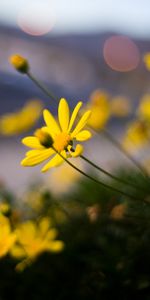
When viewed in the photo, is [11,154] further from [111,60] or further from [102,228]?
[111,60]

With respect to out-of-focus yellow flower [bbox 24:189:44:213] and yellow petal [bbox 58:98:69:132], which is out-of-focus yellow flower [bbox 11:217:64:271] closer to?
yellow petal [bbox 58:98:69:132]

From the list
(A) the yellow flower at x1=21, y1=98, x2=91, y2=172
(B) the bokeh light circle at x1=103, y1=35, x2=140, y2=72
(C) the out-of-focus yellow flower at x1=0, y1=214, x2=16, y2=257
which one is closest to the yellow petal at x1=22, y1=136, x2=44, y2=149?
(A) the yellow flower at x1=21, y1=98, x2=91, y2=172

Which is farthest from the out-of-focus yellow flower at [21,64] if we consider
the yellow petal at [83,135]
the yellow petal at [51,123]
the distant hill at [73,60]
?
the distant hill at [73,60]

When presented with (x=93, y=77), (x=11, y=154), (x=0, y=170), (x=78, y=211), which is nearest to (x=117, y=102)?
(x=78, y=211)

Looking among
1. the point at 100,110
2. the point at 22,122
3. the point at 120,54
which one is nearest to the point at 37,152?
the point at 100,110

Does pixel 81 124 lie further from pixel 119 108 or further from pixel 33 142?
pixel 119 108

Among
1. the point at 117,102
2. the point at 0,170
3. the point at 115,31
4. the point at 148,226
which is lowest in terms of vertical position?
the point at 148,226
